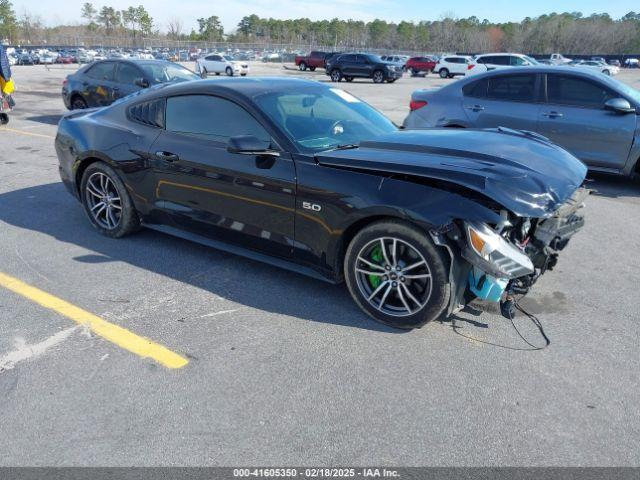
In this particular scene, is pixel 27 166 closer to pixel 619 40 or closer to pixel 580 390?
pixel 580 390

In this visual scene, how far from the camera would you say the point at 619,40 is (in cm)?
10825

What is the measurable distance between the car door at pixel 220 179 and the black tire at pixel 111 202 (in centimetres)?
48

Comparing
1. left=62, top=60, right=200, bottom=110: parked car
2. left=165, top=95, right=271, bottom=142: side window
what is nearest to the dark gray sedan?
left=165, top=95, right=271, bottom=142: side window

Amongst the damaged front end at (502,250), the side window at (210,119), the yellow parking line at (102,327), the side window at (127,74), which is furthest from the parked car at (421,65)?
the yellow parking line at (102,327)

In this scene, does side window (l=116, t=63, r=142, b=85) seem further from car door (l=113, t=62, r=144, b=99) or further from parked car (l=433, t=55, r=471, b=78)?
parked car (l=433, t=55, r=471, b=78)

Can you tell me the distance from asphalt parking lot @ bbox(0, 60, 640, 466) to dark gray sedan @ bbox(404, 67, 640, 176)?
2.81 meters

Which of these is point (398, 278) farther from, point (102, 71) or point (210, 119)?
point (102, 71)

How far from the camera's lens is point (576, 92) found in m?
6.99

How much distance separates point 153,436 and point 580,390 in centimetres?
230

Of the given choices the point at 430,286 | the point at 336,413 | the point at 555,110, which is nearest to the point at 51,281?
the point at 336,413

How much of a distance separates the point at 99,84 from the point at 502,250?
10564 millimetres

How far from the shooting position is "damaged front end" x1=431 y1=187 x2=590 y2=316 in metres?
3.07

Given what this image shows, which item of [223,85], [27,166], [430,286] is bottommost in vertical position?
[27,166]

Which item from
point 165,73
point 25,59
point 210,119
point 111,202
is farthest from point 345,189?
point 25,59
